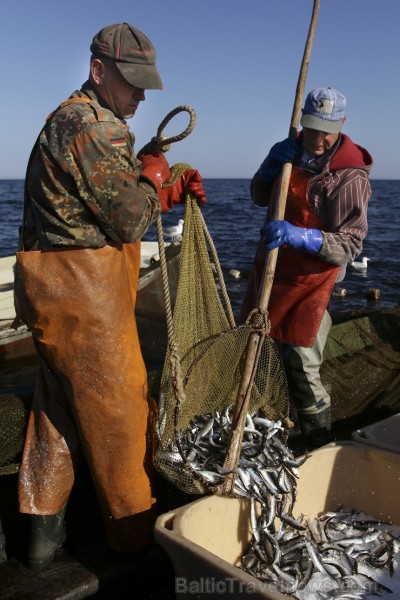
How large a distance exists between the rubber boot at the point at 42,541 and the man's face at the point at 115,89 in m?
2.58

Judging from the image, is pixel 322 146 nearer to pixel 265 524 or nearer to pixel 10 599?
pixel 265 524

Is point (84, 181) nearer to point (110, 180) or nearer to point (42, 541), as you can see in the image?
point (110, 180)

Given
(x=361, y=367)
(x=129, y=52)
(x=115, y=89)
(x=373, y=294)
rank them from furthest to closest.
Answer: (x=373, y=294)
(x=361, y=367)
(x=115, y=89)
(x=129, y=52)

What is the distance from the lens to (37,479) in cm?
403

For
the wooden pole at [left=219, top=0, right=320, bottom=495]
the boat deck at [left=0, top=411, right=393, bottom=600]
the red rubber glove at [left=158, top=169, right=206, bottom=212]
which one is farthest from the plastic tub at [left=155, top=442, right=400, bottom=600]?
the red rubber glove at [left=158, top=169, right=206, bottom=212]

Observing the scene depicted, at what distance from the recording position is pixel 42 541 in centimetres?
408

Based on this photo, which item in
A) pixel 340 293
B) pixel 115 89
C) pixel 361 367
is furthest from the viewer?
pixel 340 293

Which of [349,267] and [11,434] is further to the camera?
[349,267]

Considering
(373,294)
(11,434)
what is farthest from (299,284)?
(373,294)

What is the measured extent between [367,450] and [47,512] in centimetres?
222

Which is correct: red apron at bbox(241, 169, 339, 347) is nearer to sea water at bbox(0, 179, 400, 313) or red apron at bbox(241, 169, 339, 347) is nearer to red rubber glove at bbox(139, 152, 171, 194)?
red rubber glove at bbox(139, 152, 171, 194)

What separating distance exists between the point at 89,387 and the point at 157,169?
5.08 ft

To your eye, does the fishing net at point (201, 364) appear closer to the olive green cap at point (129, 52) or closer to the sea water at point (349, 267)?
the olive green cap at point (129, 52)

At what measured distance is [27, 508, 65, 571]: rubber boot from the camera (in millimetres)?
4055
